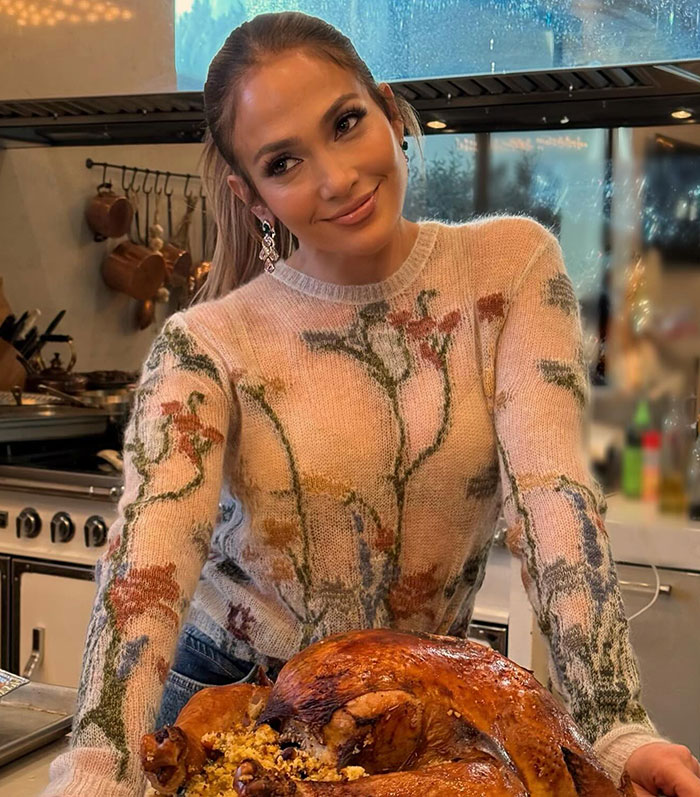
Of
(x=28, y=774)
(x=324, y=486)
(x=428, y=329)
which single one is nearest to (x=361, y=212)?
(x=428, y=329)

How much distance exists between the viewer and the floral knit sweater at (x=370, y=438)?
959mm

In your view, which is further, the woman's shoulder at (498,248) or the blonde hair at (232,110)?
the woman's shoulder at (498,248)

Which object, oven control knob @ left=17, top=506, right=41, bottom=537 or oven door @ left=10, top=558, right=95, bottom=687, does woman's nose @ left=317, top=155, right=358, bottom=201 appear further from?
oven control knob @ left=17, top=506, right=41, bottom=537

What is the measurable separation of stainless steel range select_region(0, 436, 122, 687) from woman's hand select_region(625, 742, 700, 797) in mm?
1927

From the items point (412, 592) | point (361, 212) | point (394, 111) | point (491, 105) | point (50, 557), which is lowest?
point (50, 557)

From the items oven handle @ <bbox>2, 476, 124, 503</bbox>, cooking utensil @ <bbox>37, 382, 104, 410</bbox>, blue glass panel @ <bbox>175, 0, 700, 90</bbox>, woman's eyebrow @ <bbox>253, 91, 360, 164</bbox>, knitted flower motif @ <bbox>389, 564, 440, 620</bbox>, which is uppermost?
blue glass panel @ <bbox>175, 0, 700, 90</bbox>

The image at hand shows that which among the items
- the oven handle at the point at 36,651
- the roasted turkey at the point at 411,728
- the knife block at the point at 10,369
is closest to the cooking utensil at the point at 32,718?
the roasted turkey at the point at 411,728

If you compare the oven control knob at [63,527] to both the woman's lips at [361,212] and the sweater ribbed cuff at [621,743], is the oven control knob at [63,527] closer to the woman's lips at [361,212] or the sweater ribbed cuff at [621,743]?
the woman's lips at [361,212]

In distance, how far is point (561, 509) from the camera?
3.03 ft

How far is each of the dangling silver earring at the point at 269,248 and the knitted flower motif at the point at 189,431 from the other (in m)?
0.24

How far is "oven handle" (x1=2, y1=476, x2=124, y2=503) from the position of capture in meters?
2.54

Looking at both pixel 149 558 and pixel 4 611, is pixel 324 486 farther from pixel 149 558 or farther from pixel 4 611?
pixel 4 611

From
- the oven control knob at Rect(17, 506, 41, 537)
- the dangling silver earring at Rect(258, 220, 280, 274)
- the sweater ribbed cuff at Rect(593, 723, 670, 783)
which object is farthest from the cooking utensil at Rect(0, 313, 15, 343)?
the sweater ribbed cuff at Rect(593, 723, 670, 783)

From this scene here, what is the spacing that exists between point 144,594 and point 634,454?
5.21 feet
